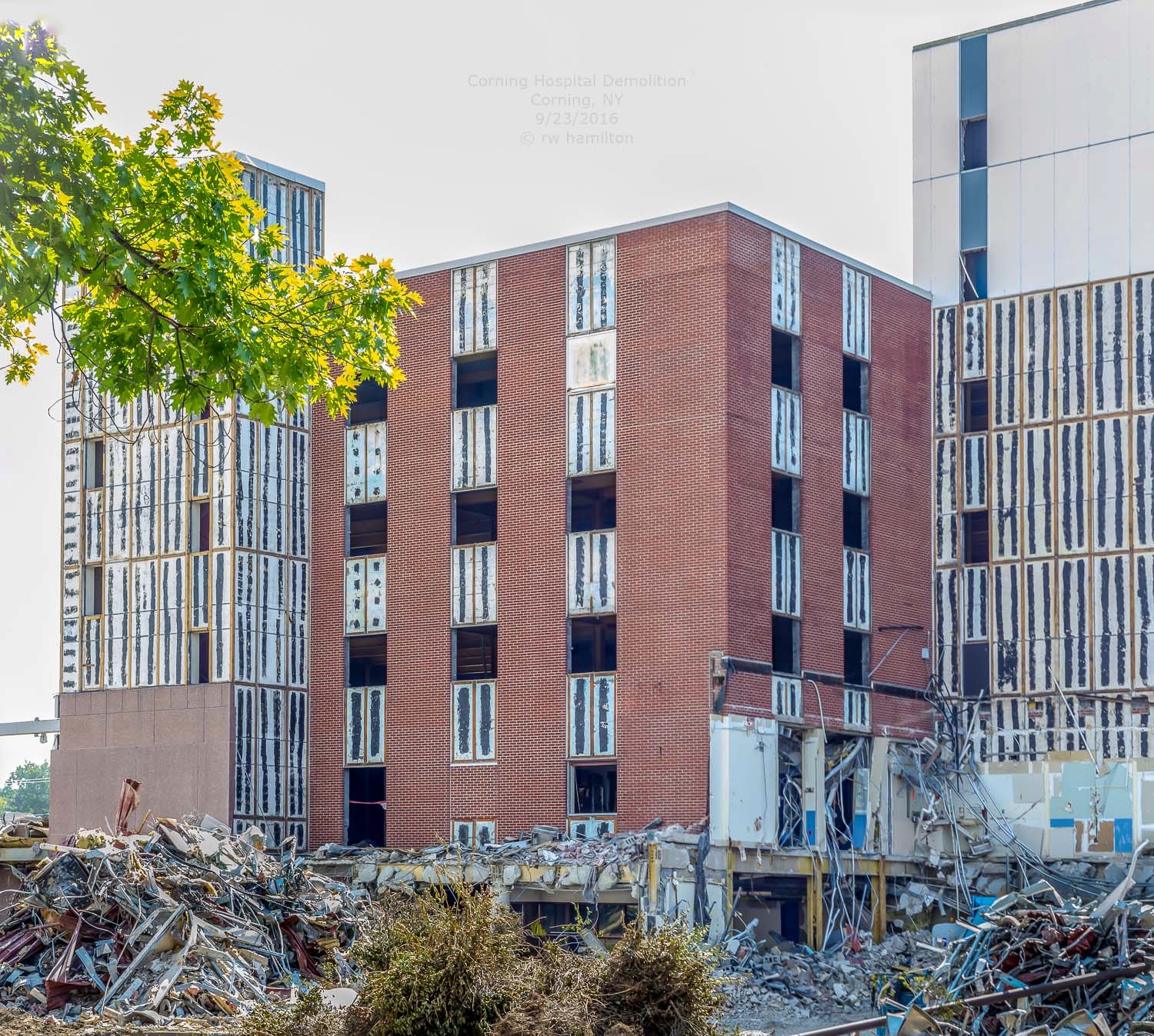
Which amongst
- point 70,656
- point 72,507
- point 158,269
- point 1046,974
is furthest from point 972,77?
point 158,269

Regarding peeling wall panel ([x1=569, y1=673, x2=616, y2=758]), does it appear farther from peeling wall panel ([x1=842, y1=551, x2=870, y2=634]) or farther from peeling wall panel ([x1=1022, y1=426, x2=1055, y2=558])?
peeling wall panel ([x1=1022, y1=426, x2=1055, y2=558])

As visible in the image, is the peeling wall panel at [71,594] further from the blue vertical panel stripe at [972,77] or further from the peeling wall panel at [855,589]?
the blue vertical panel stripe at [972,77]

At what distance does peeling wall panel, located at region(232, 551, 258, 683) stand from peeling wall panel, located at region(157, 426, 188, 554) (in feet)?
5.42

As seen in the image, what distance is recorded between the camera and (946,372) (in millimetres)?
44844

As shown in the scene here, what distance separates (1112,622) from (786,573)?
26.7 ft

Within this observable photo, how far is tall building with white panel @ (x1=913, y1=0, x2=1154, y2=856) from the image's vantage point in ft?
136

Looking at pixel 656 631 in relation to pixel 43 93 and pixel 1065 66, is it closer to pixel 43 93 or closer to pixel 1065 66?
pixel 1065 66

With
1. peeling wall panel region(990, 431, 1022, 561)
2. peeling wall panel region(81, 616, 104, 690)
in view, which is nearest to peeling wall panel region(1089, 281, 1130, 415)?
peeling wall panel region(990, 431, 1022, 561)

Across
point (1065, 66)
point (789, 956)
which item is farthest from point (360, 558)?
point (1065, 66)

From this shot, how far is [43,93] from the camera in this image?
14.0m

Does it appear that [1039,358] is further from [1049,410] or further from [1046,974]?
[1046,974]

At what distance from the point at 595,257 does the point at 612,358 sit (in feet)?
7.94

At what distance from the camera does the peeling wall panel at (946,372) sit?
44.7 meters

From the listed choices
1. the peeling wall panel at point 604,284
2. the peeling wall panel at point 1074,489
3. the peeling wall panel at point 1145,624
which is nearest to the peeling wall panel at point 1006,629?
the peeling wall panel at point 1074,489
